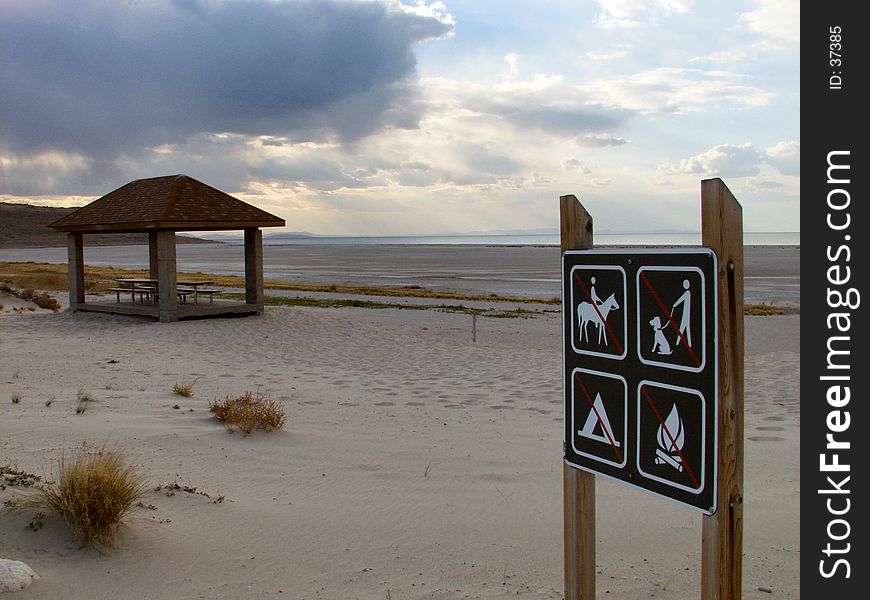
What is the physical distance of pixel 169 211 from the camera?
17.4m

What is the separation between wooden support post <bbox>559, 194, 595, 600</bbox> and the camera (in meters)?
3.14

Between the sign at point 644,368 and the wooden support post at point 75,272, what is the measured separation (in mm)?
18991

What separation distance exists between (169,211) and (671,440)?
1643 cm

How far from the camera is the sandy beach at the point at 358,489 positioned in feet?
13.3

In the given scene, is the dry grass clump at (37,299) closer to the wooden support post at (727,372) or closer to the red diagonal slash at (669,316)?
the red diagonal slash at (669,316)

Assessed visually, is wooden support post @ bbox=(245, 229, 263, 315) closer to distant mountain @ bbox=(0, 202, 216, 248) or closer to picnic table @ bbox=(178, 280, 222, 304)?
picnic table @ bbox=(178, 280, 222, 304)

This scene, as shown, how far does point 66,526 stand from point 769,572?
3887 mm

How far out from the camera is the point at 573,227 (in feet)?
10.3

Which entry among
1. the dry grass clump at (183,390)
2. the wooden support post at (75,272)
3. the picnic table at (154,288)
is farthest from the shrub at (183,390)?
the wooden support post at (75,272)

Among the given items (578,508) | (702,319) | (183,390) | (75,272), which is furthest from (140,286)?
(702,319)

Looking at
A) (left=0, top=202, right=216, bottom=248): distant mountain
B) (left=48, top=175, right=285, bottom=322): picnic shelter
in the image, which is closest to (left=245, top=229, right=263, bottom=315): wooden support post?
(left=48, top=175, right=285, bottom=322): picnic shelter
